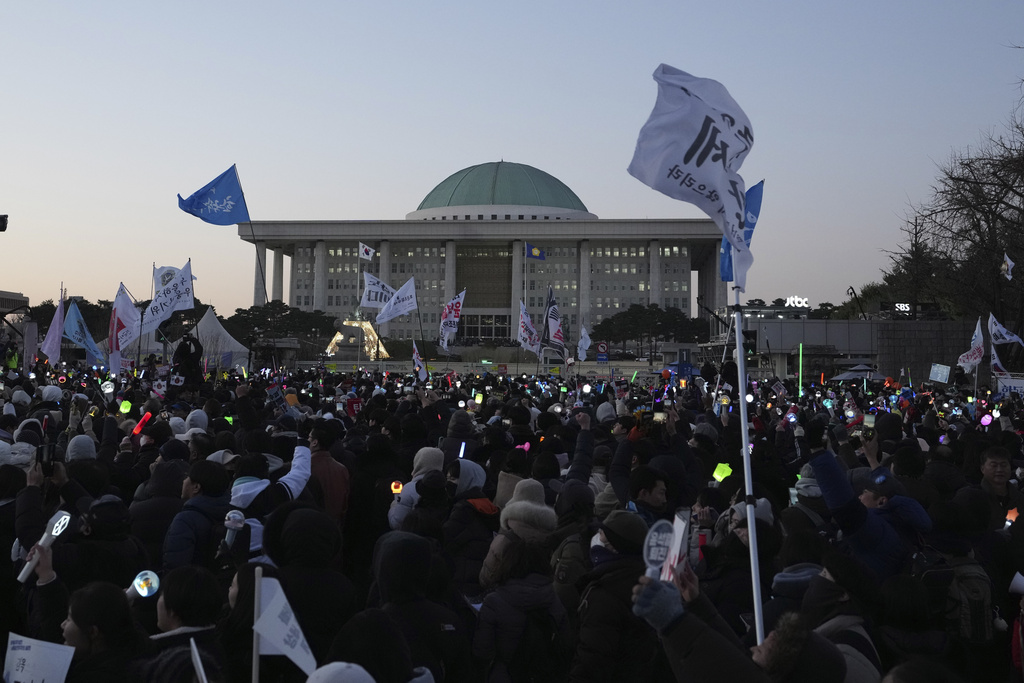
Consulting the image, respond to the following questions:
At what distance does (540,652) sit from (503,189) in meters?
140

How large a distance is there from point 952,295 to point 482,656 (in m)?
45.0

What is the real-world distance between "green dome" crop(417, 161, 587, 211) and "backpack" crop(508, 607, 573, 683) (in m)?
137

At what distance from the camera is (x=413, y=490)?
A: 6.11 meters

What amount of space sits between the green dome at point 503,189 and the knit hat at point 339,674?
454ft

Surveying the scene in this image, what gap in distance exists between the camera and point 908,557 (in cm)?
484

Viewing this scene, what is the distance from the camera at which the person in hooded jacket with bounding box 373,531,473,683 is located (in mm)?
3928

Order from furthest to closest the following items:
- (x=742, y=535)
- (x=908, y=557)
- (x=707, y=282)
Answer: (x=707, y=282) → (x=908, y=557) → (x=742, y=535)

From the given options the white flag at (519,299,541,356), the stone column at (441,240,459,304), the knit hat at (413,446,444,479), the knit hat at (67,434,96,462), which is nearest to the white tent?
the white flag at (519,299,541,356)

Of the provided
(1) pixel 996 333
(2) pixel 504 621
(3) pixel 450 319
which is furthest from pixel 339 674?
(3) pixel 450 319

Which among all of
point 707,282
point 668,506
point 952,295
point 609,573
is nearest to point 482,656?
point 609,573

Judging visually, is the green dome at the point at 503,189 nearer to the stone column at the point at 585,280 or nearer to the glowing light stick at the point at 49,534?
the stone column at the point at 585,280

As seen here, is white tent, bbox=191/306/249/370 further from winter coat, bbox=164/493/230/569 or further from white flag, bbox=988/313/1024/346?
winter coat, bbox=164/493/230/569

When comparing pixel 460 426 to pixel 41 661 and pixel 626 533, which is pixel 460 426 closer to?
pixel 626 533

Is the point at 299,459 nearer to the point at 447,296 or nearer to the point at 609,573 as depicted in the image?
the point at 609,573
